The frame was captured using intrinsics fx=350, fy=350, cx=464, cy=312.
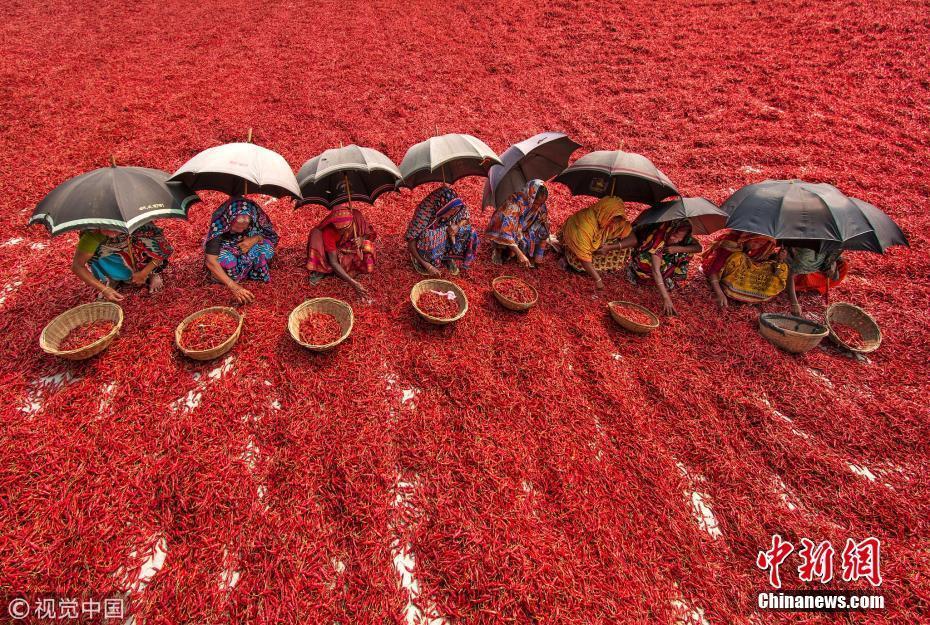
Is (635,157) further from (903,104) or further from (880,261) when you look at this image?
(903,104)

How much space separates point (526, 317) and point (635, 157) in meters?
2.72

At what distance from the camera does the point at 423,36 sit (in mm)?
14609

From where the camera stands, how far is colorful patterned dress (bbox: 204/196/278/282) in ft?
14.4

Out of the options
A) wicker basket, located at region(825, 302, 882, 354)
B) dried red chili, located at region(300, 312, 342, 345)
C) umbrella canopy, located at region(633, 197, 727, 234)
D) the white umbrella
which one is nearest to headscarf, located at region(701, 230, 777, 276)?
umbrella canopy, located at region(633, 197, 727, 234)

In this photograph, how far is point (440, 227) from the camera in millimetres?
5230

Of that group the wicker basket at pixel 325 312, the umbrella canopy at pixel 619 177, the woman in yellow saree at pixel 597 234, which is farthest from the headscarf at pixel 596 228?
the wicker basket at pixel 325 312

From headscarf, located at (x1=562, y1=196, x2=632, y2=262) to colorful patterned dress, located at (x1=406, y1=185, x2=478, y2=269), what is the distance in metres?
1.58

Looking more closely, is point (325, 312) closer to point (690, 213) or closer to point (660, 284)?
point (660, 284)

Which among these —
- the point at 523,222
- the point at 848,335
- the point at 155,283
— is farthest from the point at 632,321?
the point at 155,283

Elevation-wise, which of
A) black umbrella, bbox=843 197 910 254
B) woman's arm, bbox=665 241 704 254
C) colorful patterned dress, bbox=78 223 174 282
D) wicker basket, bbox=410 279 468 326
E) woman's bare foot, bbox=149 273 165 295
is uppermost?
black umbrella, bbox=843 197 910 254

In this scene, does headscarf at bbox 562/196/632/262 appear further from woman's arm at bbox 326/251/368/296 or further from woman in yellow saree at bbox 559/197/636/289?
woman's arm at bbox 326/251/368/296

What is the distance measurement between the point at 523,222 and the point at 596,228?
1124mm

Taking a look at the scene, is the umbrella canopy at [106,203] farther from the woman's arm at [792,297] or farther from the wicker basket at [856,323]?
the wicker basket at [856,323]

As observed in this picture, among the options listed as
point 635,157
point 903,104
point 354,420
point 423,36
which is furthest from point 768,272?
point 423,36
